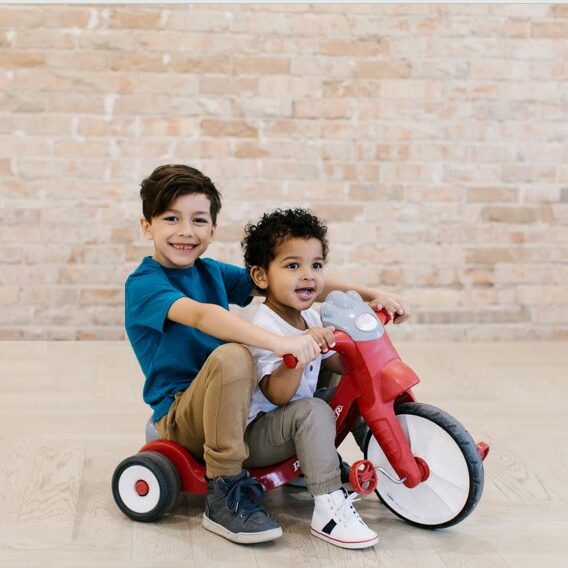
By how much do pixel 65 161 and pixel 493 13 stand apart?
1.80m

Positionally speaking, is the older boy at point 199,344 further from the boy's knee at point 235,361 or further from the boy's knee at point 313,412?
the boy's knee at point 313,412

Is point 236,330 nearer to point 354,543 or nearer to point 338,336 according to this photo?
point 338,336

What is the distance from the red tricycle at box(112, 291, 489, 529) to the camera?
2.16 m

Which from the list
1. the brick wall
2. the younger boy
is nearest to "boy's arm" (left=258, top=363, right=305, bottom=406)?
the younger boy

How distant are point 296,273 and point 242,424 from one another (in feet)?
1.12

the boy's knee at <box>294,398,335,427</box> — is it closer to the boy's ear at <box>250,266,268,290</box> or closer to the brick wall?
the boy's ear at <box>250,266,268,290</box>

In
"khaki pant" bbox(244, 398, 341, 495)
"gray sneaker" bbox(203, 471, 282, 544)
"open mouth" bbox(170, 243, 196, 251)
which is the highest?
"open mouth" bbox(170, 243, 196, 251)

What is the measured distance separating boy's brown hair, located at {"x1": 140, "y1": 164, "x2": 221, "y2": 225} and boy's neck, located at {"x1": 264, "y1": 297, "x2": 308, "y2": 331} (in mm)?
271

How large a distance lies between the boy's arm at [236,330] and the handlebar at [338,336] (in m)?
0.01

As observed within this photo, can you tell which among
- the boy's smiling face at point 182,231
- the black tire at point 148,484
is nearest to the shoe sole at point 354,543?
the black tire at point 148,484

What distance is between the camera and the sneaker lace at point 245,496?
217 centimetres

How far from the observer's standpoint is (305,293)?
7.41 ft

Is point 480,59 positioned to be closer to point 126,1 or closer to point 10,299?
point 126,1

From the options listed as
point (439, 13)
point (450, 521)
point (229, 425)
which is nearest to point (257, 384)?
point (229, 425)
